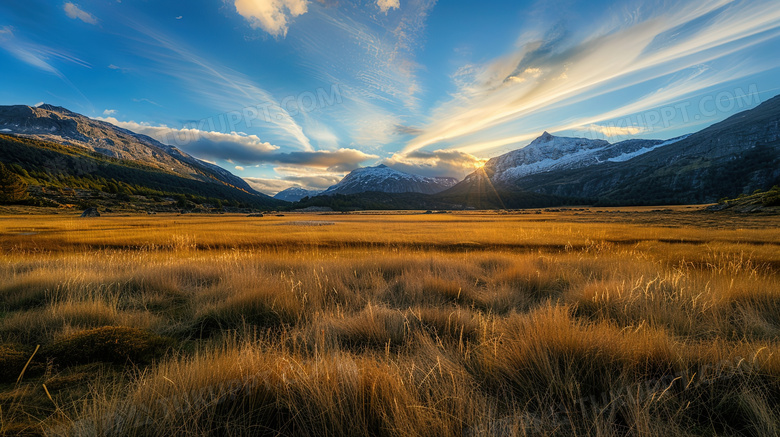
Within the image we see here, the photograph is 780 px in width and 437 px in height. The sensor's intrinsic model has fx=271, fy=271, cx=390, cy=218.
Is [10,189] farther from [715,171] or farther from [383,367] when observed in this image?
[715,171]

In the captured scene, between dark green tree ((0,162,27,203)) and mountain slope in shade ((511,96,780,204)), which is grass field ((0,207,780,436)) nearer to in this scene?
dark green tree ((0,162,27,203))

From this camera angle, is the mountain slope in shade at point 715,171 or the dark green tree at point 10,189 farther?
the mountain slope in shade at point 715,171

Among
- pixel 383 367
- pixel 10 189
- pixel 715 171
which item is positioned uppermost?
pixel 10 189

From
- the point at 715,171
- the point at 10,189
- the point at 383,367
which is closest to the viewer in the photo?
the point at 383,367

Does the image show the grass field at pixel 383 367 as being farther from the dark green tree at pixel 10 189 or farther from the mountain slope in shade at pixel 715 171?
the mountain slope in shade at pixel 715 171

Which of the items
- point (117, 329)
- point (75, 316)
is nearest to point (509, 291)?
point (117, 329)

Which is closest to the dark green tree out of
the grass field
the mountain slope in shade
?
the grass field

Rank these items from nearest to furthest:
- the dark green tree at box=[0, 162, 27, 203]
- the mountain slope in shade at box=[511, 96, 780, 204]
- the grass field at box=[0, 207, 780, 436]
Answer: the grass field at box=[0, 207, 780, 436] < the dark green tree at box=[0, 162, 27, 203] < the mountain slope in shade at box=[511, 96, 780, 204]

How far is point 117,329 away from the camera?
133 inches

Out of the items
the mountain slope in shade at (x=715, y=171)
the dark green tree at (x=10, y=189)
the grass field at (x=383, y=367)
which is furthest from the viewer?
the mountain slope in shade at (x=715, y=171)

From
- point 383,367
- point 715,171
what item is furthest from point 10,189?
point 715,171

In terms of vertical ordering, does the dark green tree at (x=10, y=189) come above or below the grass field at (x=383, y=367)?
above

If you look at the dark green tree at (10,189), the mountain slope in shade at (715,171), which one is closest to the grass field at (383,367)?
the dark green tree at (10,189)

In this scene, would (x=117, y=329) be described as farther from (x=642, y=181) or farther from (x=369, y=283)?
(x=642, y=181)
